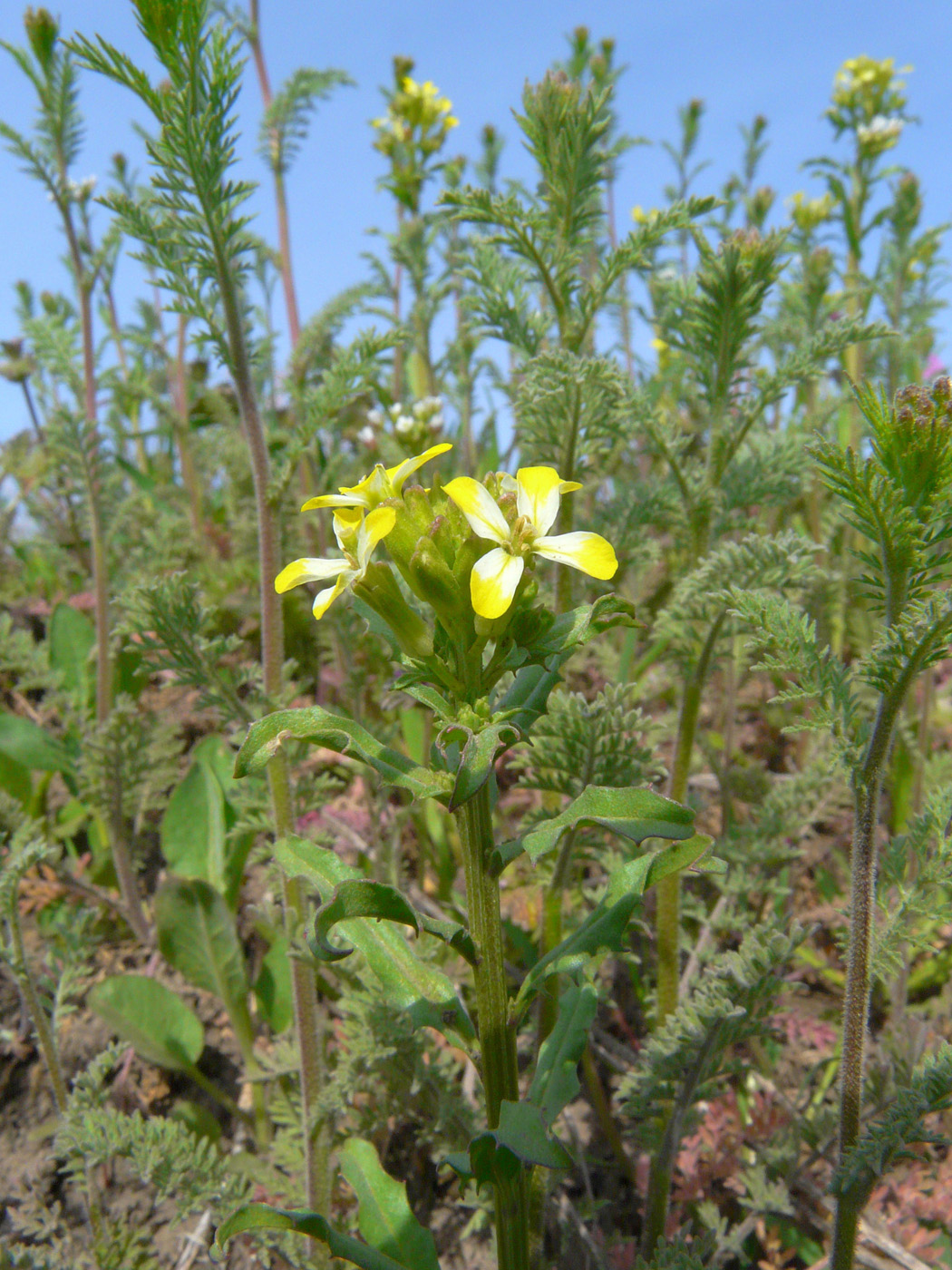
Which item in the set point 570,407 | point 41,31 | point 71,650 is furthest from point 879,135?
point 71,650

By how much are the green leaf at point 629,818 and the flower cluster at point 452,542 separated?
316mm

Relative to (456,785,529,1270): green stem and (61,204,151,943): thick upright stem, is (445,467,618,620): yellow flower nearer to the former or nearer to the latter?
(456,785,529,1270): green stem

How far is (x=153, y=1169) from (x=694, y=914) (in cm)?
145

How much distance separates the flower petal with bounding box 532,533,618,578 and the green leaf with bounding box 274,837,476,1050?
1.98 ft

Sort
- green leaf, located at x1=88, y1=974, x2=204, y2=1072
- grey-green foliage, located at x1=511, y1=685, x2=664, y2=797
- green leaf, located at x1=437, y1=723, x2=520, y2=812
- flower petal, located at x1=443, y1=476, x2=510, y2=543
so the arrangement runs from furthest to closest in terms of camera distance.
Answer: green leaf, located at x1=88, y1=974, x2=204, y2=1072 < grey-green foliage, located at x1=511, y1=685, x2=664, y2=797 < flower petal, located at x1=443, y1=476, x2=510, y2=543 < green leaf, located at x1=437, y1=723, x2=520, y2=812

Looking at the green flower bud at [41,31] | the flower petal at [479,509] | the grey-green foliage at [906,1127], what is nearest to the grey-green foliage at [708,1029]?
the grey-green foliage at [906,1127]

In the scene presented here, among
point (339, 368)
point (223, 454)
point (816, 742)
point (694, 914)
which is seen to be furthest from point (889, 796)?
point (223, 454)

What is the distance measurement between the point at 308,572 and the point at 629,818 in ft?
2.07

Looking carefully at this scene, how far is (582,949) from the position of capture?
1.31 m

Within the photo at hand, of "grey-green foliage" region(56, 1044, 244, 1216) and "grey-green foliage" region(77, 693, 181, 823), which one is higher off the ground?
"grey-green foliage" region(77, 693, 181, 823)

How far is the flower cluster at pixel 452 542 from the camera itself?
3.89ft

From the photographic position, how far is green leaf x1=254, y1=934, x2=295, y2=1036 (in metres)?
2.54

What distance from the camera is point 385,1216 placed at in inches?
61.5

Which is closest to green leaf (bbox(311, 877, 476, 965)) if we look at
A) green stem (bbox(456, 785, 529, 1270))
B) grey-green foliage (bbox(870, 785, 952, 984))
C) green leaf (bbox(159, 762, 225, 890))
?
green stem (bbox(456, 785, 529, 1270))
